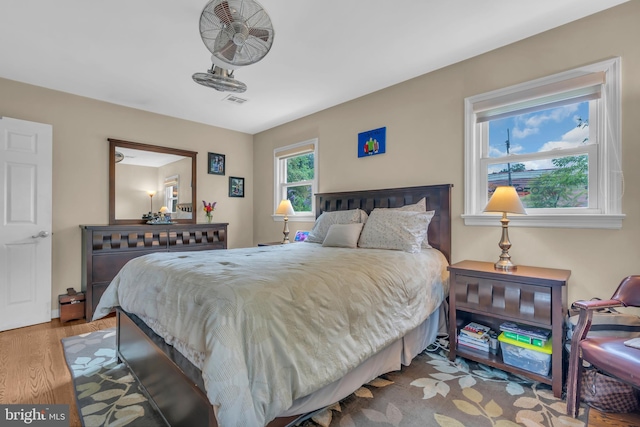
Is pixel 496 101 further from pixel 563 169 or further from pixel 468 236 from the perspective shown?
pixel 468 236

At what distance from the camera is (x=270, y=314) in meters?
1.28

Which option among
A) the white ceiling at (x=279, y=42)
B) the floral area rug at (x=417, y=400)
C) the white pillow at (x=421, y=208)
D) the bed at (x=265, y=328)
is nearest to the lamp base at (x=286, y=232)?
the white ceiling at (x=279, y=42)

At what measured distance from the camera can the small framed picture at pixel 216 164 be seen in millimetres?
4641

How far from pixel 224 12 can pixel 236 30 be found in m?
0.11

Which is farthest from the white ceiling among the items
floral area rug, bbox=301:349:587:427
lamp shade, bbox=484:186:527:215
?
floral area rug, bbox=301:349:587:427

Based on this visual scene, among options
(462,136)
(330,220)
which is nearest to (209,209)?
(330,220)

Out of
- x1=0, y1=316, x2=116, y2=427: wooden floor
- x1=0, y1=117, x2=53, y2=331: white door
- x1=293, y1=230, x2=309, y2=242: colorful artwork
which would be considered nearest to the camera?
x1=0, y1=316, x2=116, y2=427: wooden floor

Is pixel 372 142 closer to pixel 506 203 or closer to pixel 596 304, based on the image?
Answer: pixel 506 203

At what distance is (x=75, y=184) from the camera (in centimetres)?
346

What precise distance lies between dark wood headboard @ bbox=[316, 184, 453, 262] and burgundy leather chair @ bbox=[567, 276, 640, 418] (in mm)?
1158

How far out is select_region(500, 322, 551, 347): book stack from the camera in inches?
73.6

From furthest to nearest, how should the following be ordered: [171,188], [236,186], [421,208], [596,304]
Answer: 1. [236,186]
2. [171,188]
3. [421,208]
4. [596,304]

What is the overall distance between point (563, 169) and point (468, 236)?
859mm

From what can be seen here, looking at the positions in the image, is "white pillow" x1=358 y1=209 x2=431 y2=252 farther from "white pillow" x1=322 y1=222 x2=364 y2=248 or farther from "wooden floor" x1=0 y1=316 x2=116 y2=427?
"wooden floor" x1=0 y1=316 x2=116 y2=427
